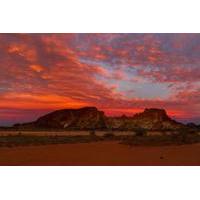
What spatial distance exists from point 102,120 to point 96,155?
478mm

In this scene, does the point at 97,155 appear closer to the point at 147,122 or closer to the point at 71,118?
the point at 71,118

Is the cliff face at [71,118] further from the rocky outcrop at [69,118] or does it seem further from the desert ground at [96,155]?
the desert ground at [96,155]

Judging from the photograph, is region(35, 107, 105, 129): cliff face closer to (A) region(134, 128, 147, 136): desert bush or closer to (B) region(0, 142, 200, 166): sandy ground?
(B) region(0, 142, 200, 166): sandy ground

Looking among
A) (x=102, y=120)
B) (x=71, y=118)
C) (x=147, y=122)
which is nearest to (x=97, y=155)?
(x=102, y=120)

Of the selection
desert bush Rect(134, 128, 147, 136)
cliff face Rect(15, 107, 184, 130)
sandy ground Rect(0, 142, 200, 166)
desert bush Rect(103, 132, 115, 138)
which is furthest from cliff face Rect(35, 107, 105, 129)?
desert bush Rect(134, 128, 147, 136)

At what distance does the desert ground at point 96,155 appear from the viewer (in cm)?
460

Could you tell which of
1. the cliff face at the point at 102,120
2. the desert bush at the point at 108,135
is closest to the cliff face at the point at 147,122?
the cliff face at the point at 102,120

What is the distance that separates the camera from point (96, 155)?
463 centimetres

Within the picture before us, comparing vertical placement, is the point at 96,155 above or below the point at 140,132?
below

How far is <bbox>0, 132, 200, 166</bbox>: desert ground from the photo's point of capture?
4.60 metres

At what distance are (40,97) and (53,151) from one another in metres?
0.74

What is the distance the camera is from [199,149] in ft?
15.3
